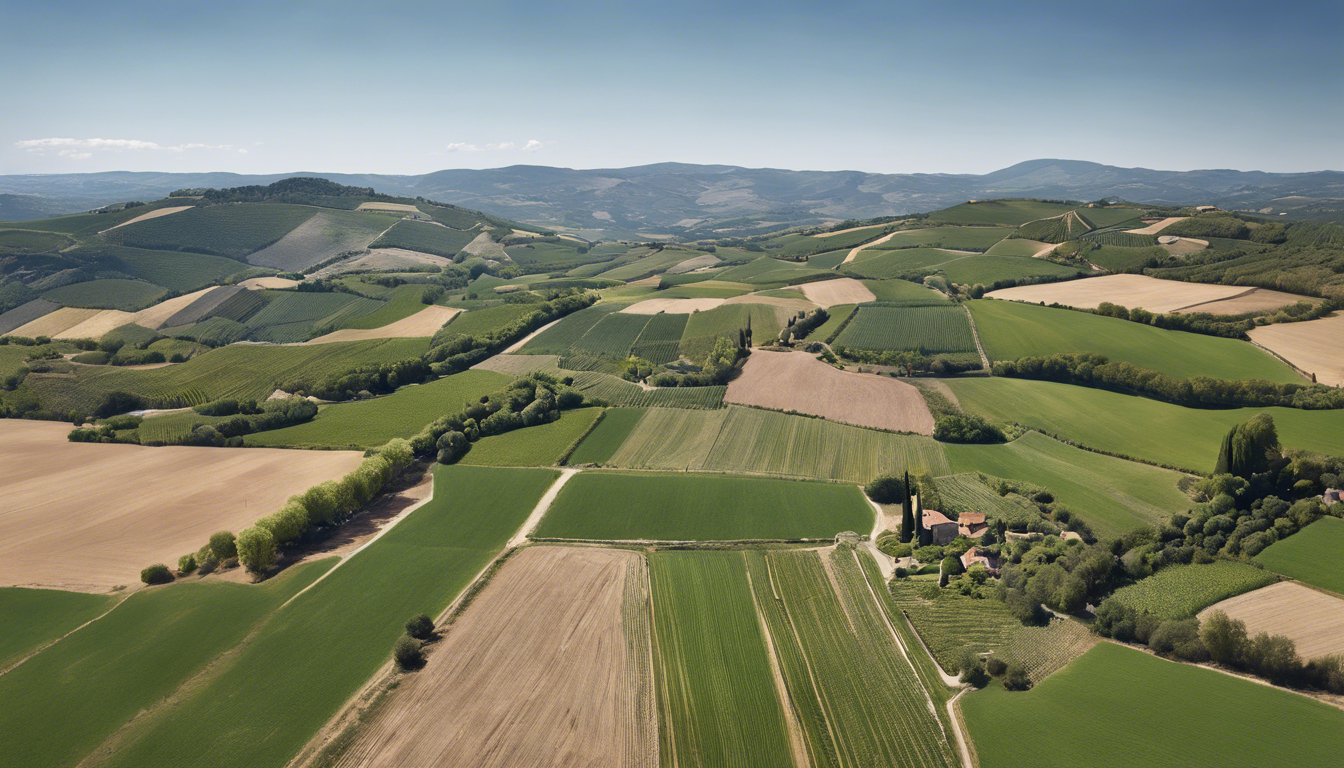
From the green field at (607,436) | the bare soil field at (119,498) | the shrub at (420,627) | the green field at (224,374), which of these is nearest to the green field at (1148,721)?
the shrub at (420,627)

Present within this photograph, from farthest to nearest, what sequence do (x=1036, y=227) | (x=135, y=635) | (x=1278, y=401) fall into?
1. (x=1036, y=227)
2. (x=1278, y=401)
3. (x=135, y=635)

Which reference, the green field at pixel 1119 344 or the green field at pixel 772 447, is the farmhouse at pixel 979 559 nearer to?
the green field at pixel 772 447

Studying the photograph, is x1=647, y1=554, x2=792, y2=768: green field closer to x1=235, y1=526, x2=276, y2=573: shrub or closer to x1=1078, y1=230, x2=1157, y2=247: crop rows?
x1=235, y1=526, x2=276, y2=573: shrub

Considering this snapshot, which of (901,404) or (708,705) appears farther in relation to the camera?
(901,404)

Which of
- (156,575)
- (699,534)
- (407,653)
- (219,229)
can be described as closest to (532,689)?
(407,653)

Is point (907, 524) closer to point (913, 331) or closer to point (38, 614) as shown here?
point (913, 331)

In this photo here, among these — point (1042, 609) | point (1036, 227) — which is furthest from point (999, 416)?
point (1036, 227)

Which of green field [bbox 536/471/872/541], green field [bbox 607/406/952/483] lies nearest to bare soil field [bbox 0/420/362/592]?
green field [bbox 536/471/872/541]

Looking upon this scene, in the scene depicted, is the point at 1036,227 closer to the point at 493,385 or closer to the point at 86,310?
the point at 493,385
